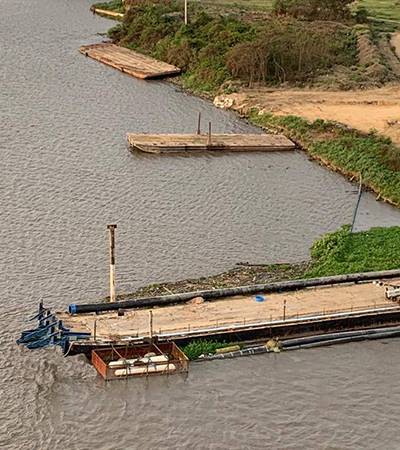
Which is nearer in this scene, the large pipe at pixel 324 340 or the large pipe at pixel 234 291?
the large pipe at pixel 324 340

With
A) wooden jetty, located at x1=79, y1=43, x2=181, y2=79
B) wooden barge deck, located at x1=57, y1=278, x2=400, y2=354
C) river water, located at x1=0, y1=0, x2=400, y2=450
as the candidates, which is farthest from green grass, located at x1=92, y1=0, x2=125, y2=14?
wooden barge deck, located at x1=57, y1=278, x2=400, y2=354

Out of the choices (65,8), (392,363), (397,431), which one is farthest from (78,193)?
(65,8)

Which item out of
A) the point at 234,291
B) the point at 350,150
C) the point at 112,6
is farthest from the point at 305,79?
the point at 112,6

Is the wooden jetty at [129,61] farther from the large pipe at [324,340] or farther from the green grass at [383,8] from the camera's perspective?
the large pipe at [324,340]

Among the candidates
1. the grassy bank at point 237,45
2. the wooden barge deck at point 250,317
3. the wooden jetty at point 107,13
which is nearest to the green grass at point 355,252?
the wooden barge deck at point 250,317

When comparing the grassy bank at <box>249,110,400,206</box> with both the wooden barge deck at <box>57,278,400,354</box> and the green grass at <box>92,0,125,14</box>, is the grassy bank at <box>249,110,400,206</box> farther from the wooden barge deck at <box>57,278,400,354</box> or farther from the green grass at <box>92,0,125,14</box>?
the green grass at <box>92,0,125,14</box>

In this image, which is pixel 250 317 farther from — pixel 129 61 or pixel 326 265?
pixel 129 61
